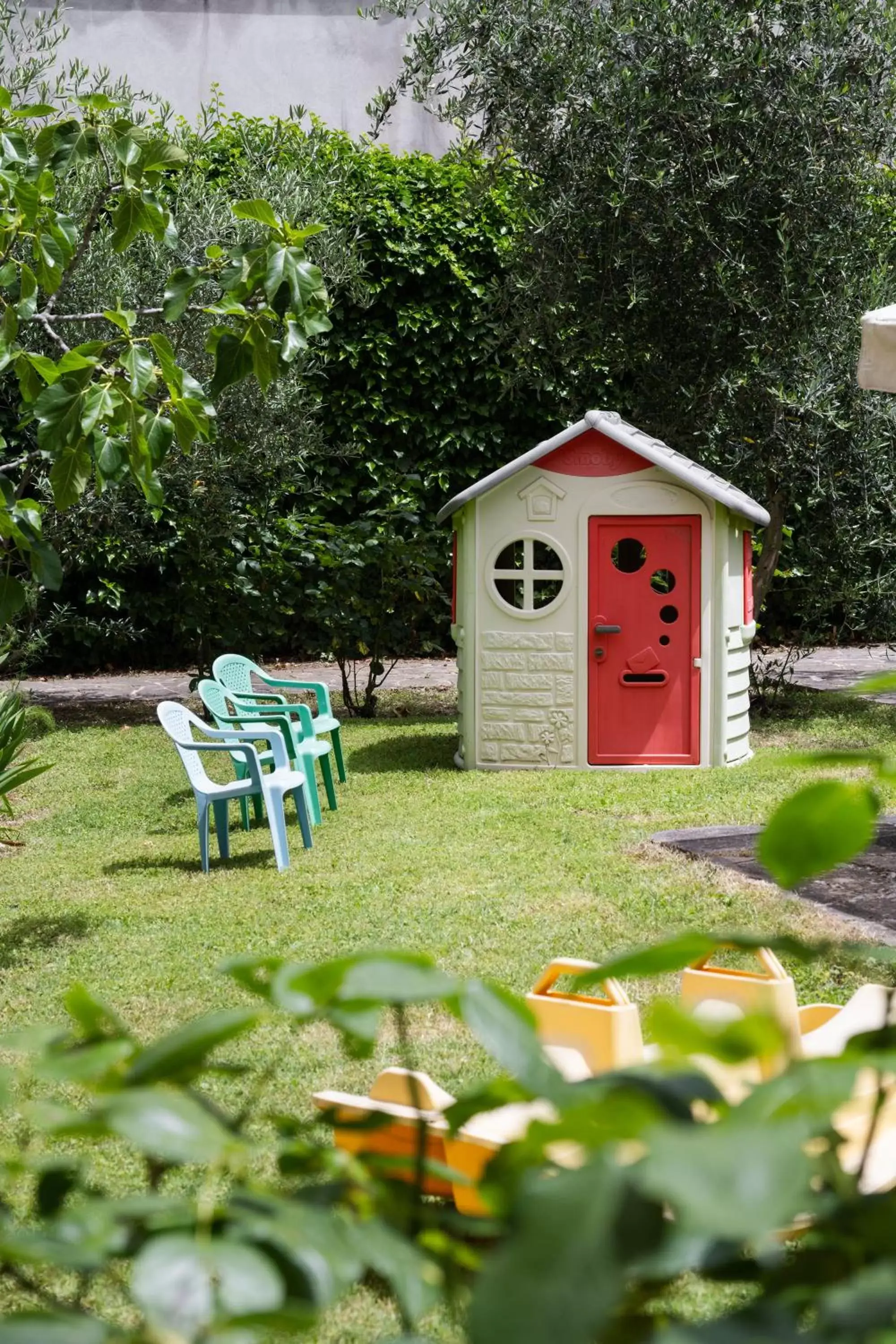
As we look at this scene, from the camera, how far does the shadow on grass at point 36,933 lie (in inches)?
211

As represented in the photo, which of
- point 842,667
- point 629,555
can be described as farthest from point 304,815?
point 842,667

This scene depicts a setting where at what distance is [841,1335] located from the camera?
0.44 m

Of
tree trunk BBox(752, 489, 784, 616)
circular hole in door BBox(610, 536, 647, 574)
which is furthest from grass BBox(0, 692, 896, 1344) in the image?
tree trunk BBox(752, 489, 784, 616)

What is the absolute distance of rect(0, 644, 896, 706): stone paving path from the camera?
1267cm

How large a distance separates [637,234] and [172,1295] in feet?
34.3

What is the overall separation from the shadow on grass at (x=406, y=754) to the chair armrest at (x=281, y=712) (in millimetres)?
842

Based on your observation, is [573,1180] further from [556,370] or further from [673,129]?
[556,370]

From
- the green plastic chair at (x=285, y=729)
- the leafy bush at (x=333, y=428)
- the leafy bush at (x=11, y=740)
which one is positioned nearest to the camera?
the leafy bush at (x=11, y=740)

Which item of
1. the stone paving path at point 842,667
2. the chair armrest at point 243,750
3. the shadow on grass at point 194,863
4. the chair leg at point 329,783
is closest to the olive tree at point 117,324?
the chair armrest at point 243,750

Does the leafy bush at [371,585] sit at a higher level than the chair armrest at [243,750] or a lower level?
higher

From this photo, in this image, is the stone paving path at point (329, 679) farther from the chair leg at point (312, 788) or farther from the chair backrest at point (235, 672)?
the chair leg at point (312, 788)

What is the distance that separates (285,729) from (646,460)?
3008 millimetres

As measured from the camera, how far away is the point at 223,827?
6.99 m

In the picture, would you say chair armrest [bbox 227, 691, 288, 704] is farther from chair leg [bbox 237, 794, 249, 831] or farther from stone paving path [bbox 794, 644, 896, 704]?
stone paving path [bbox 794, 644, 896, 704]
